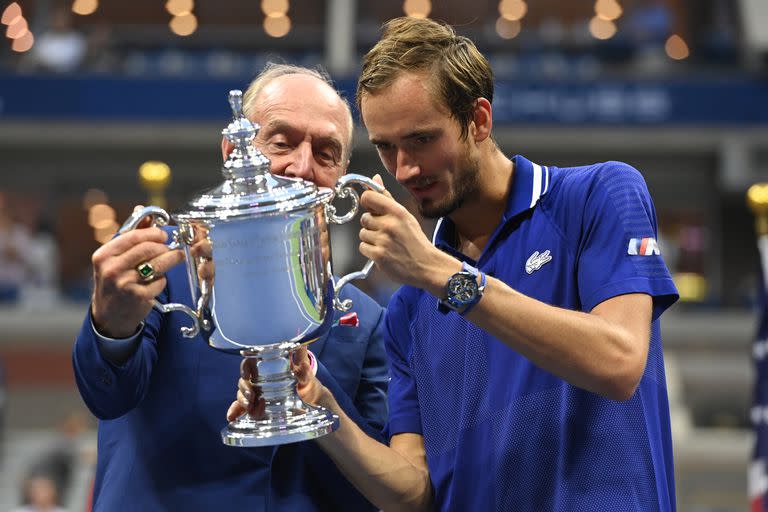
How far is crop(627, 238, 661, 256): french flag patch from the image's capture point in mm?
2014

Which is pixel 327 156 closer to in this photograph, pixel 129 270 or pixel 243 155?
pixel 243 155

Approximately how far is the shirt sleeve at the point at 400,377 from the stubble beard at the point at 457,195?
11.8 inches

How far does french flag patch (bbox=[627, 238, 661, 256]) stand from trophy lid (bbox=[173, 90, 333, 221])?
512 mm

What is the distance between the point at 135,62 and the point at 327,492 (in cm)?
1207

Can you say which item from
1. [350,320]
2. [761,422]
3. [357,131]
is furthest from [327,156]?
[357,131]

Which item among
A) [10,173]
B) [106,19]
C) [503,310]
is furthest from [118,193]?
[503,310]

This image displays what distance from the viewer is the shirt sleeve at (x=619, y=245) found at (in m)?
2.00

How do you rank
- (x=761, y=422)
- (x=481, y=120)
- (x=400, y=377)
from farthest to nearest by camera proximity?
1. (x=761, y=422)
2. (x=400, y=377)
3. (x=481, y=120)

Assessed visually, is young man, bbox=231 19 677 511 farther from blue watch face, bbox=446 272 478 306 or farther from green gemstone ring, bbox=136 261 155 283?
green gemstone ring, bbox=136 261 155 283

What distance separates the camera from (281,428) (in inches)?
75.3

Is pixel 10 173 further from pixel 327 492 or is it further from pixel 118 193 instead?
pixel 327 492

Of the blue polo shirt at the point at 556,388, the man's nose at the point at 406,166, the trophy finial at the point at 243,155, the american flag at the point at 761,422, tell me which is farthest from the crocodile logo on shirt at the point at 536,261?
the american flag at the point at 761,422

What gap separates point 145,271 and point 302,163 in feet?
1.69

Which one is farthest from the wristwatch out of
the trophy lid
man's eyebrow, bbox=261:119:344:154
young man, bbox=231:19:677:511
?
man's eyebrow, bbox=261:119:344:154
